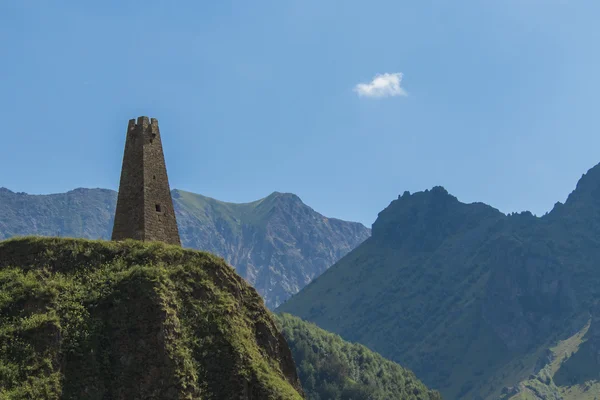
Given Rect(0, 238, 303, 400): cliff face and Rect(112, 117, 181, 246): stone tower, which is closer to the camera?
Rect(0, 238, 303, 400): cliff face

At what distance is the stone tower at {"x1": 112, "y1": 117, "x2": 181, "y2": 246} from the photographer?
6481cm

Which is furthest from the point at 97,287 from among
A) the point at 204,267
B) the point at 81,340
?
the point at 204,267

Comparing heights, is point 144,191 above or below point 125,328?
above

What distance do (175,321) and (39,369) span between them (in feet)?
32.1

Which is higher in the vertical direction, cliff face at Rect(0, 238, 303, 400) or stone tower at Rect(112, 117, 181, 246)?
stone tower at Rect(112, 117, 181, 246)

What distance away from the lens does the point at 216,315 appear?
189 ft

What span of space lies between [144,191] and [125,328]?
1602 centimetres

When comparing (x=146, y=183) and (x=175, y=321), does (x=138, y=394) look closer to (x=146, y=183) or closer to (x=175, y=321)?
(x=175, y=321)

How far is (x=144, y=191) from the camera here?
215 feet

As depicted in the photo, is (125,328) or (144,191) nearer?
(125,328)

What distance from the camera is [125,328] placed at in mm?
52938

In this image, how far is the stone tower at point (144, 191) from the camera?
64.8 metres

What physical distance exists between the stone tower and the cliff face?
5850 mm

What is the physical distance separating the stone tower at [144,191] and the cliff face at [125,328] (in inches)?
230
